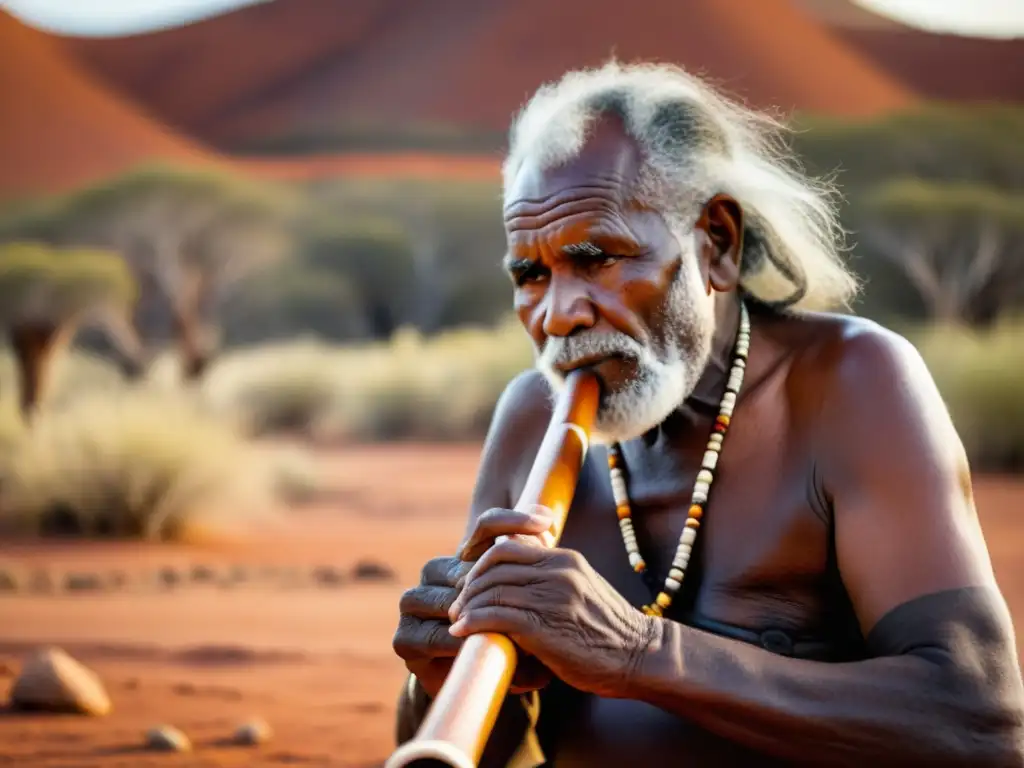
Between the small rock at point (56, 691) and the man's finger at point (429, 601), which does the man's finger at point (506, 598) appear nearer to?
the man's finger at point (429, 601)

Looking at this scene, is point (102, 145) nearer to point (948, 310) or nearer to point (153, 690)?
point (948, 310)

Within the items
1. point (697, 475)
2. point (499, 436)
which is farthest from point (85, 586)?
point (697, 475)

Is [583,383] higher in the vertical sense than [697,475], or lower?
higher

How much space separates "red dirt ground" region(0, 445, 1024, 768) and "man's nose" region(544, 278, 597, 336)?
1.97 meters

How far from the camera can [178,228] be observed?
75.6 ft

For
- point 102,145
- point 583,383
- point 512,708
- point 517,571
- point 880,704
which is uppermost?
point 102,145

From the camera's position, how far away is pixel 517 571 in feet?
5.60

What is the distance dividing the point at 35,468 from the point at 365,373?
26.2ft

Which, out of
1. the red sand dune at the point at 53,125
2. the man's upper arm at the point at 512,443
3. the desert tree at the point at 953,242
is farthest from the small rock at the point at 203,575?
the red sand dune at the point at 53,125

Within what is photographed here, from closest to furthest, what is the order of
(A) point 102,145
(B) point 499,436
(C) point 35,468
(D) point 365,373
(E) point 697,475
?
1. (E) point 697,475
2. (B) point 499,436
3. (C) point 35,468
4. (D) point 365,373
5. (A) point 102,145

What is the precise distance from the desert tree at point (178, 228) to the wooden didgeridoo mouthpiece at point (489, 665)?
20177 millimetres

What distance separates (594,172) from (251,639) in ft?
12.5

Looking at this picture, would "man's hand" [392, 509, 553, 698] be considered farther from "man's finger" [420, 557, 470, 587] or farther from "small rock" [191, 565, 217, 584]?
"small rock" [191, 565, 217, 584]

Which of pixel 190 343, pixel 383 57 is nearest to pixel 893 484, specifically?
pixel 190 343
